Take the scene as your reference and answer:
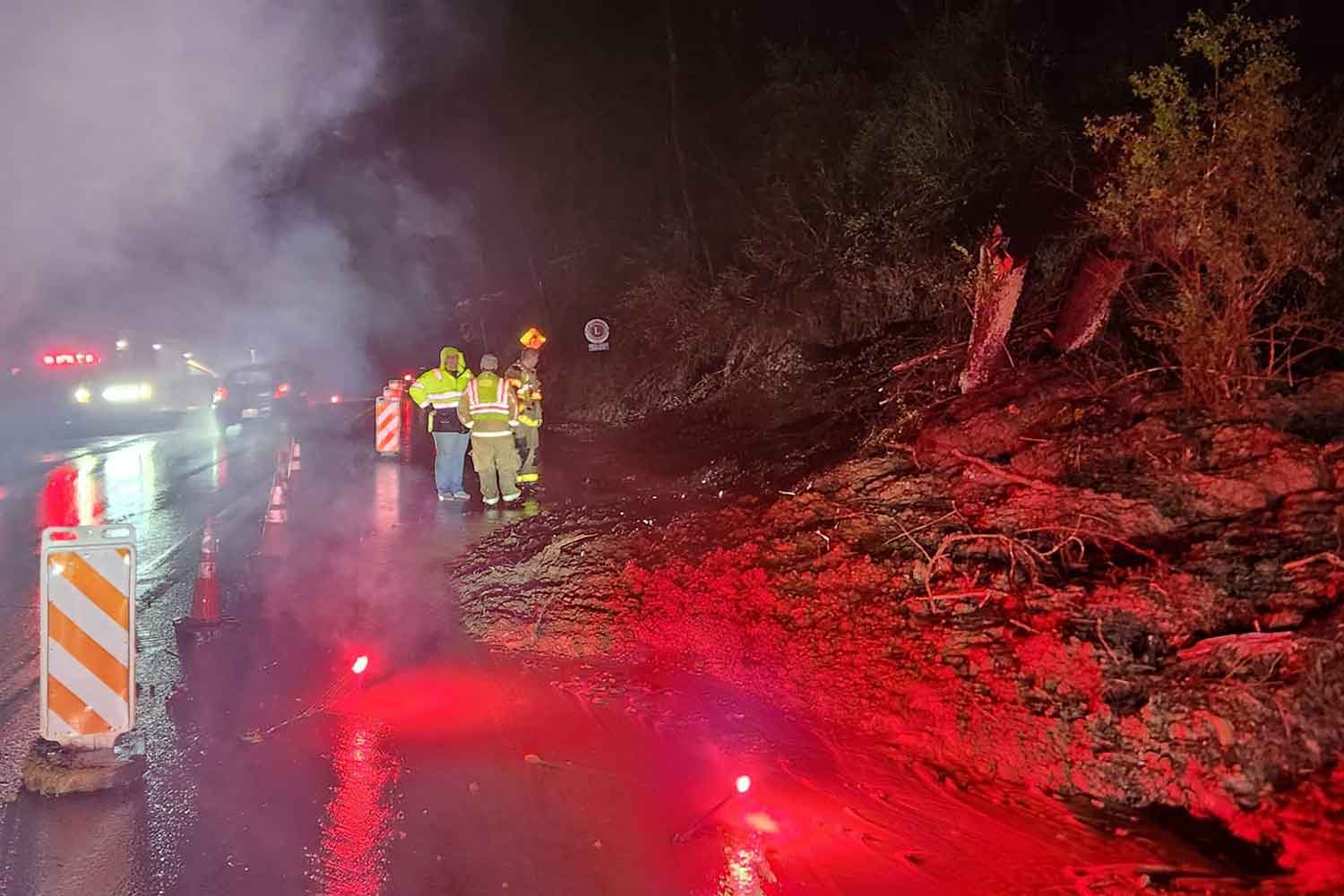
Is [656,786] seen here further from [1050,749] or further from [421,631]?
[421,631]

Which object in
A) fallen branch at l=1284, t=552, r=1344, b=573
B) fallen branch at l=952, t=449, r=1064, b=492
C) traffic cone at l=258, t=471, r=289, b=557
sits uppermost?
fallen branch at l=952, t=449, r=1064, b=492

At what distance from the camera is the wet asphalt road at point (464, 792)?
4.09 m

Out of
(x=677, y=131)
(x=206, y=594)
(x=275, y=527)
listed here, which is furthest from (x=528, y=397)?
(x=677, y=131)

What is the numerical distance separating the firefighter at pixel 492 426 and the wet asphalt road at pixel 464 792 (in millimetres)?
3141

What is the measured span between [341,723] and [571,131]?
2210cm

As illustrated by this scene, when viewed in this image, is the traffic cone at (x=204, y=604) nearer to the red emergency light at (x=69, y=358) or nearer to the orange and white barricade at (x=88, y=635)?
the orange and white barricade at (x=88, y=635)

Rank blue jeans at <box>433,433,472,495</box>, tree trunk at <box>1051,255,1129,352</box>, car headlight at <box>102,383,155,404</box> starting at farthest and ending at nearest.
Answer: car headlight at <box>102,383,155,404</box>
blue jeans at <box>433,433,472,495</box>
tree trunk at <box>1051,255,1129,352</box>

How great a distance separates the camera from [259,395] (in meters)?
24.6

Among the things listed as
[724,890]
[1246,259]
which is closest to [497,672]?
[724,890]

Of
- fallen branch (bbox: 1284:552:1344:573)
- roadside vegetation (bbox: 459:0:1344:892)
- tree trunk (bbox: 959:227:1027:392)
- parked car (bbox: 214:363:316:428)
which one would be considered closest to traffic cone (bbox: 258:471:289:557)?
roadside vegetation (bbox: 459:0:1344:892)

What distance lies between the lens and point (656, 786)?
4.89 meters

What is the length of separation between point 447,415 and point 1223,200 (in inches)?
329

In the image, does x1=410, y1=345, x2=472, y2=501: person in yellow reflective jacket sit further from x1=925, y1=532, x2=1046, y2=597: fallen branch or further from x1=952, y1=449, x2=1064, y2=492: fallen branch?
x1=925, y1=532, x2=1046, y2=597: fallen branch

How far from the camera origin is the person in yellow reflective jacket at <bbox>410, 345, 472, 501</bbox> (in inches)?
454
